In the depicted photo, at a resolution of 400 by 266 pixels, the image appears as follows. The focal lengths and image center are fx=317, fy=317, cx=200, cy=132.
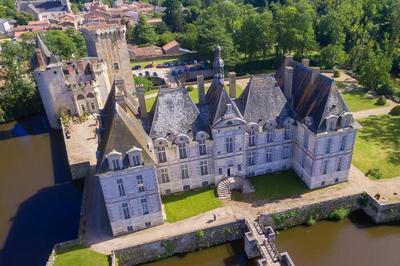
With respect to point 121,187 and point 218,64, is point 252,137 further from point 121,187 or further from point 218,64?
point 121,187

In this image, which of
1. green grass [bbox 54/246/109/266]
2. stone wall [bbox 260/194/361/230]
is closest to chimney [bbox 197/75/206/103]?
stone wall [bbox 260/194/361/230]

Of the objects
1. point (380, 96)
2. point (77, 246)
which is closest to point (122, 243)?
point (77, 246)

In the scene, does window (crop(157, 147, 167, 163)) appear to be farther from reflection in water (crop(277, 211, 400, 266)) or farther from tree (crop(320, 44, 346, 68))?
tree (crop(320, 44, 346, 68))

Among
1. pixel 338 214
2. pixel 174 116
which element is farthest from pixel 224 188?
pixel 338 214

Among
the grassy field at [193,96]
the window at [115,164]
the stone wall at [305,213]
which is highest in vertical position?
the window at [115,164]

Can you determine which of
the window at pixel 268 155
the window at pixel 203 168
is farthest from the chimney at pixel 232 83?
the window at pixel 203 168

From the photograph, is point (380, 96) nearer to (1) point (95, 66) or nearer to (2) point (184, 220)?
(2) point (184, 220)

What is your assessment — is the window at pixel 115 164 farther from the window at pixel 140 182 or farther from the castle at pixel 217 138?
the window at pixel 140 182
